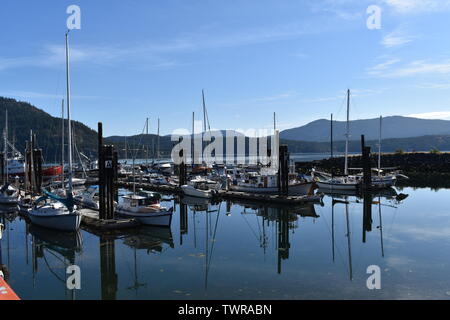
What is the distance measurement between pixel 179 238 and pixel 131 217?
18.1 ft

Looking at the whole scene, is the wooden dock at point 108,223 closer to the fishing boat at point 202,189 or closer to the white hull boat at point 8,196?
the fishing boat at point 202,189

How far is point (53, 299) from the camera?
1398cm

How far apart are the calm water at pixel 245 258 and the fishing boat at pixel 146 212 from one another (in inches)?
31.8

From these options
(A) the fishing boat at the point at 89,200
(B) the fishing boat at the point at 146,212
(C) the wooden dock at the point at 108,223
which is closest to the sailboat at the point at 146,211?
(B) the fishing boat at the point at 146,212

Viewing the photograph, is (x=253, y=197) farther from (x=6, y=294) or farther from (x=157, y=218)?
(x=6, y=294)

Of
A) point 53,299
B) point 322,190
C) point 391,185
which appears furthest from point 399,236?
point 391,185

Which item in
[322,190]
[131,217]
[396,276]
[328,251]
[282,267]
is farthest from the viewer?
[322,190]

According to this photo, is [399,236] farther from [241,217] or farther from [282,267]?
[241,217]

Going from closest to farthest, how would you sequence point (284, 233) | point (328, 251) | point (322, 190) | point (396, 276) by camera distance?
1. point (396, 276)
2. point (328, 251)
3. point (284, 233)
4. point (322, 190)

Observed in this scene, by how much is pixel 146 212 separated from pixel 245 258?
1090cm

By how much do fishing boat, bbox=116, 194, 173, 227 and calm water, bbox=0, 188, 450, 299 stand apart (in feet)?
2.65

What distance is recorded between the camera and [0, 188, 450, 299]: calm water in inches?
573

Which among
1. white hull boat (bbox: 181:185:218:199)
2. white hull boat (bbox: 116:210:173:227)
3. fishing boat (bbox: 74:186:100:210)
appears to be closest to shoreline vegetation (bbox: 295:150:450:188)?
white hull boat (bbox: 181:185:218:199)

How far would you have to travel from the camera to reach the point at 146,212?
88.7 ft
